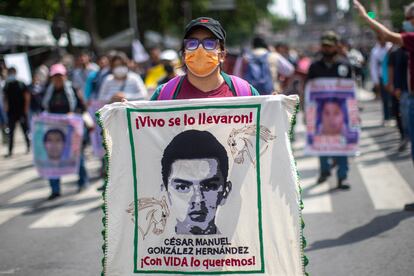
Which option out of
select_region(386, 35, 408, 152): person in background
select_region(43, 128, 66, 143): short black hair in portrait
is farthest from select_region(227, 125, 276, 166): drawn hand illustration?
select_region(386, 35, 408, 152): person in background

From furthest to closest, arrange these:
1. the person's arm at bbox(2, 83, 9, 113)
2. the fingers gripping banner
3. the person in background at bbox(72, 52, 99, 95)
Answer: the person's arm at bbox(2, 83, 9, 113)
the person in background at bbox(72, 52, 99, 95)
the fingers gripping banner

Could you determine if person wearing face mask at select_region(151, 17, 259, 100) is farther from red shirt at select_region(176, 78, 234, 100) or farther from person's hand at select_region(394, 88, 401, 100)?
person's hand at select_region(394, 88, 401, 100)

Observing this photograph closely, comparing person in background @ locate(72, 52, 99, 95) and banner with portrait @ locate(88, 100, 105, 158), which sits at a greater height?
person in background @ locate(72, 52, 99, 95)

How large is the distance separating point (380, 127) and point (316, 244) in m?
10.7

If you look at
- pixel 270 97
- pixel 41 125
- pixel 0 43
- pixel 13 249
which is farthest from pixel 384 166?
pixel 0 43

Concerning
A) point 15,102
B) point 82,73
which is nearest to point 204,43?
point 82,73

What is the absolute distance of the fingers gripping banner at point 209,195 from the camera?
475 centimetres

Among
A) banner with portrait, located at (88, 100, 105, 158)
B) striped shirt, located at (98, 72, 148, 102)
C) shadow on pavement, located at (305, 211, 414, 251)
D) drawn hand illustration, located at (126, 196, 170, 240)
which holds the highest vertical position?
striped shirt, located at (98, 72, 148, 102)

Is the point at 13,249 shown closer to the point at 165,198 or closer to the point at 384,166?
the point at 165,198

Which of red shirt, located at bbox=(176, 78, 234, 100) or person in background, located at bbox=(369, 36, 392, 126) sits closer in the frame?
red shirt, located at bbox=(176, 78, 234, 100)

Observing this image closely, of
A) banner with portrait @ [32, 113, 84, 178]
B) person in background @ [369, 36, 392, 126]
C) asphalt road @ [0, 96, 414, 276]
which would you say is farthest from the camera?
person in background @ [369, 36, 392, 126]

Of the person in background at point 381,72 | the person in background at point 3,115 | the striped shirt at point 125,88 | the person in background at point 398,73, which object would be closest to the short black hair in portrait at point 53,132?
the striped shirt at point 125,88

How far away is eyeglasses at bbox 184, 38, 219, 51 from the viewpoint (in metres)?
5.16

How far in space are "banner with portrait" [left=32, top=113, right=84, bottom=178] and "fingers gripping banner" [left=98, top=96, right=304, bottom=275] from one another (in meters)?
6.44
